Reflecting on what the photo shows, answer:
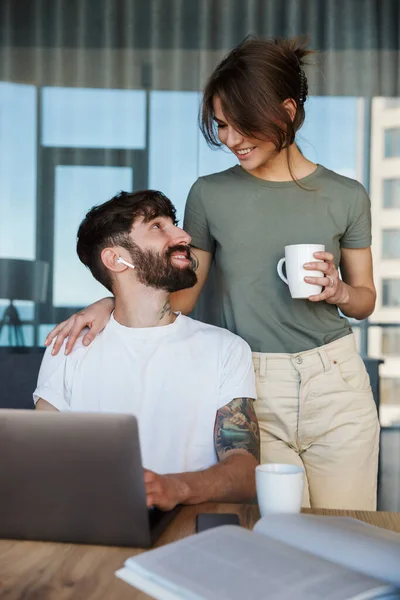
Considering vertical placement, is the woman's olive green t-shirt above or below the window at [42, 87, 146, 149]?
below

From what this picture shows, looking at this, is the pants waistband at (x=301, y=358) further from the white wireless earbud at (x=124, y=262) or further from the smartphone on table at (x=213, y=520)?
the smartphone on table at (x=213, y=520)

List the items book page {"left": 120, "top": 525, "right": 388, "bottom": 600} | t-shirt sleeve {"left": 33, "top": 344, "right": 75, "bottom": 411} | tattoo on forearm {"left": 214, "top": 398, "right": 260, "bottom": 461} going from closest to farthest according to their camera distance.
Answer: book page {"left": 120, "top": 525, "right": 388, "bottom": 600} → tattoo on forearm {"left": 214, "top": 398, "right": 260, "bottom": 461} → t-shirt sleeve {"left": 33, "top": 344, "right": 75, "bottom": 411}

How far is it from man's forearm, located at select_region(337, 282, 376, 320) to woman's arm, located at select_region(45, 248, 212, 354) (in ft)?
1.27

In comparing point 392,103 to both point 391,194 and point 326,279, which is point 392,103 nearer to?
point 391,194

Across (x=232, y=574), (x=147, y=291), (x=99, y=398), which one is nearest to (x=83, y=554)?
(x=232, y=574)

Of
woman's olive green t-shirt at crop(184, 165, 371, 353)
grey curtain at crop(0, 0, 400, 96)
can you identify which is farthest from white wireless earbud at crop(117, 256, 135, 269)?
grey curtain at crop(0, 0, 400, 96)

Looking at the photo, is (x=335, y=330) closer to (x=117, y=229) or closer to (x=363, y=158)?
(x=117, y=229)

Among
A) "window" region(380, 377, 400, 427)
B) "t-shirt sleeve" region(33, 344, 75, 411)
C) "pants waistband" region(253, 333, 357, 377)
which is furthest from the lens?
"window" region(380, 377, 400, 427)

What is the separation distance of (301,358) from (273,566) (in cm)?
105

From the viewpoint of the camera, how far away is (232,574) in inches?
28.5

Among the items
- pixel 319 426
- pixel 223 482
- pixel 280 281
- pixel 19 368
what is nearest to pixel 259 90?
pixel 280 281

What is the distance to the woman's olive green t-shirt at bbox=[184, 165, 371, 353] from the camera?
1.82 metres

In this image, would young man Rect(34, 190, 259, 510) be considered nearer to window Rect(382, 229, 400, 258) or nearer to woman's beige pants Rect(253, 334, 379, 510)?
woman's beige pants Rect(253, 334, 379, 510)

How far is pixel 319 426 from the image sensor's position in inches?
69.7
